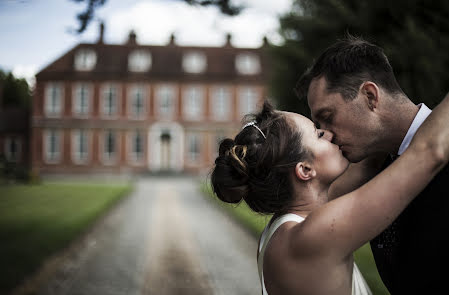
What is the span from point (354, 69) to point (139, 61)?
38.0 meters

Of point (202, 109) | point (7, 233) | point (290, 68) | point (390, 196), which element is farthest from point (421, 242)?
point (202, 109)

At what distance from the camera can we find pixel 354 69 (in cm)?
195

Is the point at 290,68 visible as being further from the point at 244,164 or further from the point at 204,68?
the point at 204,68

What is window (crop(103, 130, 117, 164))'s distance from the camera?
121 ft

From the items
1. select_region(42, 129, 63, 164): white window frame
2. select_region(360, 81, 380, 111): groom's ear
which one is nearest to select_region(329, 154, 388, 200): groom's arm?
select_region(360, 81, 380, 111): groom's ear

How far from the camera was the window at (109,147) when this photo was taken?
121 ft

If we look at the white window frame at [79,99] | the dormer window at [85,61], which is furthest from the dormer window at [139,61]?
the white window frame at [79,99]

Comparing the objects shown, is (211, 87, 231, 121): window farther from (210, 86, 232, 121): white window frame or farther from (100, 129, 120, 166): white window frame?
(100, 129, 120, 166): white window frame

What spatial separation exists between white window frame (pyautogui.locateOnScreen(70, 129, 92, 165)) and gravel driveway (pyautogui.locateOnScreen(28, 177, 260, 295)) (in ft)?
84.9

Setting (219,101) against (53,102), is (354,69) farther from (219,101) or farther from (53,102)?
(53,102)

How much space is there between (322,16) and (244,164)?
8205 mm

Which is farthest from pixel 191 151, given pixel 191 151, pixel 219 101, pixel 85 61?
pixel 85 61

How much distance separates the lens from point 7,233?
28.7ft

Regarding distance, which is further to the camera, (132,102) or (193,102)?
(193,102)
